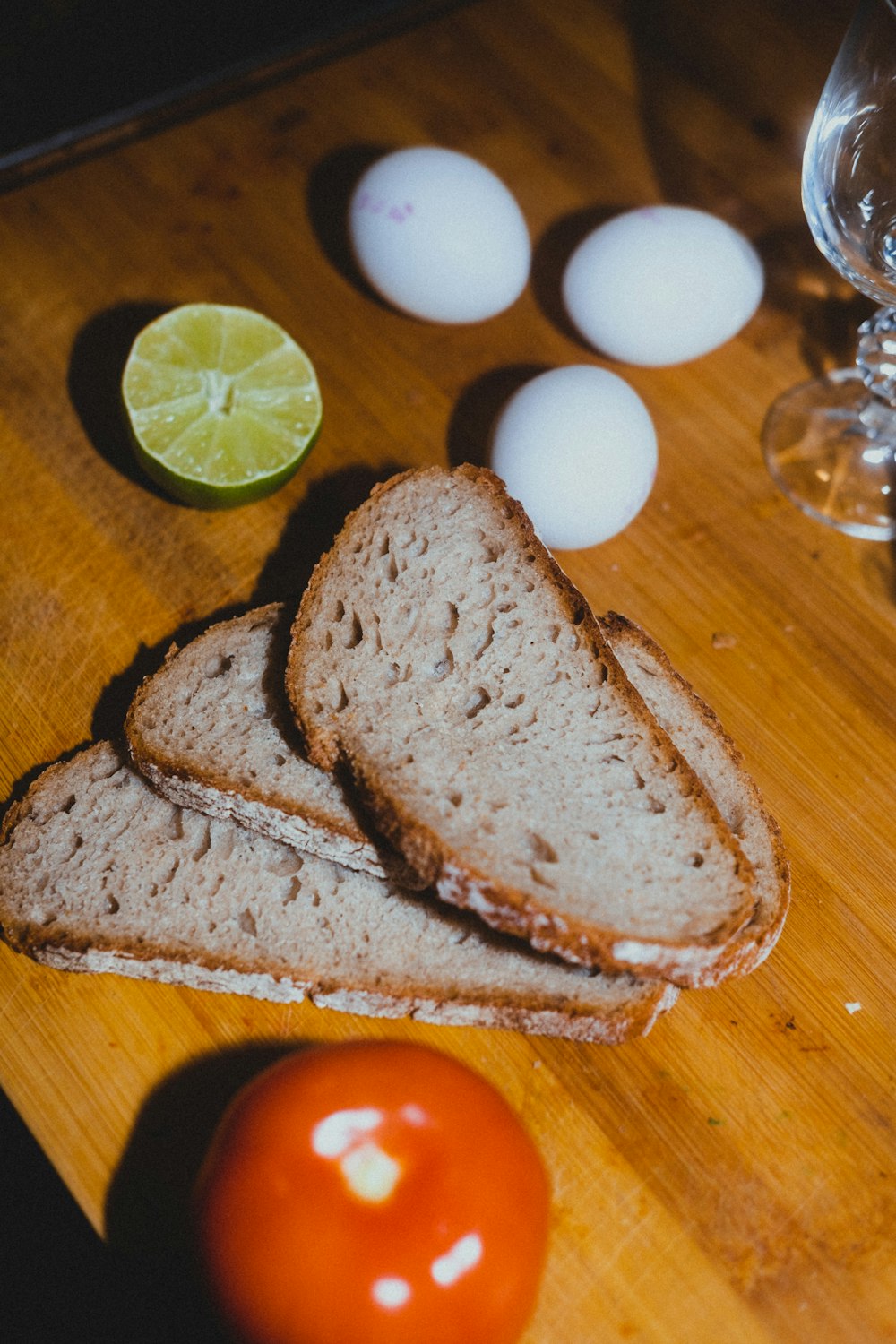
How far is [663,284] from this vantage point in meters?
2.31

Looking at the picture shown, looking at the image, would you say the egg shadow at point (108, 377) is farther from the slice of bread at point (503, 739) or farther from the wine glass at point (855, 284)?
the wine glass at point (855, 284)

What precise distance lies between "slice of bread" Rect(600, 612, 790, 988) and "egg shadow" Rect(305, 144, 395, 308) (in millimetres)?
1086

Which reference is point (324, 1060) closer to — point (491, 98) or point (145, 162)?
point (145, 162)

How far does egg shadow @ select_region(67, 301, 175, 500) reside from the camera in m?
2.36

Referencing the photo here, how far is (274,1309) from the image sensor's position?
1454 mm

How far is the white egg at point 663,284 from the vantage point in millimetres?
2312

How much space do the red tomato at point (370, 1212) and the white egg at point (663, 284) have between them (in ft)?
5.18

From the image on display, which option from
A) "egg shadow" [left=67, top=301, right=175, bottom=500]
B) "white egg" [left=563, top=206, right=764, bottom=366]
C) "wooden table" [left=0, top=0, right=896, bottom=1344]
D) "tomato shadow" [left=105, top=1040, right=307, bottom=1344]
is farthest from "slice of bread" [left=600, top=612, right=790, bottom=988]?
"egg shadow" [left=67, top=301, right=175, bottom=500]

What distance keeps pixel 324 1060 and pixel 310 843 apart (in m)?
0.36

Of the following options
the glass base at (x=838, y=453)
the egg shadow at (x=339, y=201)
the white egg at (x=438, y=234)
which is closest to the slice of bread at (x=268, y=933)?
the glass base at (x=838, y=453)

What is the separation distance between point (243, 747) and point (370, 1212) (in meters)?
0.75

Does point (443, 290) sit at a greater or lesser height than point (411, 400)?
greater

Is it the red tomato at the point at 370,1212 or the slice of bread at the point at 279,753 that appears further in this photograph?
the slice of bread at the point at 279,753

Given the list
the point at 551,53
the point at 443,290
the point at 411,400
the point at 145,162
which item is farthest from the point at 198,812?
the point at 551,53
